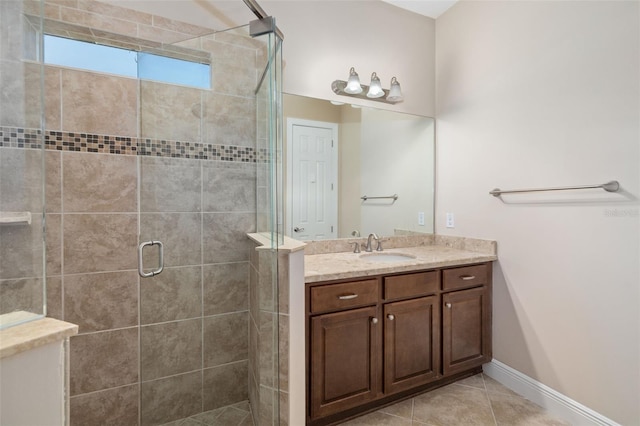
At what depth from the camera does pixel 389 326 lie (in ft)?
5.60

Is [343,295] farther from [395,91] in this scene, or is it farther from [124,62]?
[124,62]

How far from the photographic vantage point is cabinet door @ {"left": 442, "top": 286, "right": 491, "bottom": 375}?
1901 millimetres

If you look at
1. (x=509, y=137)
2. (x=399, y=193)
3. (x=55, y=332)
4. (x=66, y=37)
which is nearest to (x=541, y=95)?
(x=509, y=137)

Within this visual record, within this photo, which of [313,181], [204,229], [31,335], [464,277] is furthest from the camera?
[313,181]

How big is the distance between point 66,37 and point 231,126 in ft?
2.90

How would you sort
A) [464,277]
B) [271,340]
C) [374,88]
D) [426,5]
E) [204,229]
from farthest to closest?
1. [426,5]
2. [374,88]
3. [464,277]
4. [204,229]
5. [271,340]

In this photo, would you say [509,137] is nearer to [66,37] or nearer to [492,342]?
[492,342]

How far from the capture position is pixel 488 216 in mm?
2096

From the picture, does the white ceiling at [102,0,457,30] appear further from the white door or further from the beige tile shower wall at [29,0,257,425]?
the white door

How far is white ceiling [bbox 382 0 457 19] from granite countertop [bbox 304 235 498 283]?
6.23 feet

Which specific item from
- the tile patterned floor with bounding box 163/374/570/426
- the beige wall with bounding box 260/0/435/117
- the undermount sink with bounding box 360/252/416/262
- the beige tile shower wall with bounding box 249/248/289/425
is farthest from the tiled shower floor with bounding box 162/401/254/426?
the beige wall with bounding box 260/0/435/117

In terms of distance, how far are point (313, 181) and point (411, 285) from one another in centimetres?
95

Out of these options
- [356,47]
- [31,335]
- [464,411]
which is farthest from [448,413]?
[356,47]

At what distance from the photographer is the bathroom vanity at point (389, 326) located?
1.53 m
